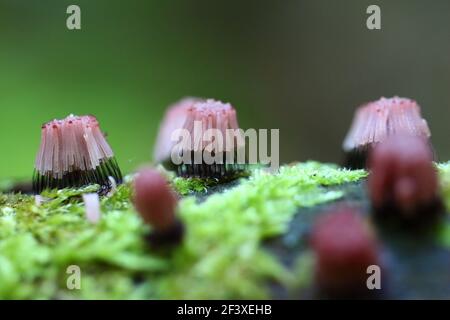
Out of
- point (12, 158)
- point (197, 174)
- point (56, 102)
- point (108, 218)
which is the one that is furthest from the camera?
point (56, 102)

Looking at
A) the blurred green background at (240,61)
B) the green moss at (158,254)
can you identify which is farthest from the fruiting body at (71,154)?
the blurred green background at (240,61)

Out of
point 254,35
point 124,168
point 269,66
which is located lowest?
point 124,168

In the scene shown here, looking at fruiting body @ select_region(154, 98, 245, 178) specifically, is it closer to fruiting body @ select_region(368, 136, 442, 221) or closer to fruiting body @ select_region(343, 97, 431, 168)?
fruiting body @ select_region(343, 97, 431, 168)

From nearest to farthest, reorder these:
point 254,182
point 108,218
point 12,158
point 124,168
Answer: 1. point 108,218
2. point 254,182
3. point 124,168
4. point 12,158

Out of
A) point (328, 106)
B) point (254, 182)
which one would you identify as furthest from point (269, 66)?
point (254, 182)

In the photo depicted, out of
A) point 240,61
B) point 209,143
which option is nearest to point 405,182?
point 209,143

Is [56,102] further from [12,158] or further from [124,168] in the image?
[124,168]

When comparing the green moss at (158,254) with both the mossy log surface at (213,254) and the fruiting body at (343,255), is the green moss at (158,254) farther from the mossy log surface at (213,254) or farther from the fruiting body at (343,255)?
the fruiting body at (343,255)
